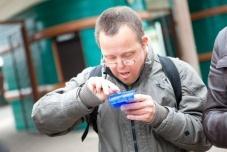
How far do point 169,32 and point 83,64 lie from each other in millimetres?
2856

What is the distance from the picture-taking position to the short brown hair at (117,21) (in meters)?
1.63

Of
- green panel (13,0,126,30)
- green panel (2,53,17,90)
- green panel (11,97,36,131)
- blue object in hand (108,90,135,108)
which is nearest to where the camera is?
blue object in hand (108,90,135,108)

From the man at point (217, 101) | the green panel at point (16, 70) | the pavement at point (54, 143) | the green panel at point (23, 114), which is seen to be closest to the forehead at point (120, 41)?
the man at point (217, 101)

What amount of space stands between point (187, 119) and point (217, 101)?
0.15 meters

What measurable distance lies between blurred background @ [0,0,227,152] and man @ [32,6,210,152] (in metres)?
5.32

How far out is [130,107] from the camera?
153 centimetres

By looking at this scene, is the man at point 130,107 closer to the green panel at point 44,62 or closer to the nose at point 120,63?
the nose at point 120,63

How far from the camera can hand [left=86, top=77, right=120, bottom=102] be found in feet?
5.12

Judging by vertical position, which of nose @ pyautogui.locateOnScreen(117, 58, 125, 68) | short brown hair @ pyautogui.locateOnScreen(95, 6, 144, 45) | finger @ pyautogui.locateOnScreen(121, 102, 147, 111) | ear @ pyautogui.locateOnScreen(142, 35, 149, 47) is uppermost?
short brown hair @ pyautogui.locateOnScreen(95, 6, 144, 45)

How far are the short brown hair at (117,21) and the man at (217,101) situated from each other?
13.1 inches

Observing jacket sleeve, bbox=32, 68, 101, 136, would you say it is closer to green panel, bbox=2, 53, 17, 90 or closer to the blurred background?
the blurred background

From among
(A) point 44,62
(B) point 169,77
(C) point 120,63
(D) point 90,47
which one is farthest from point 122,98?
(A) point 44,62

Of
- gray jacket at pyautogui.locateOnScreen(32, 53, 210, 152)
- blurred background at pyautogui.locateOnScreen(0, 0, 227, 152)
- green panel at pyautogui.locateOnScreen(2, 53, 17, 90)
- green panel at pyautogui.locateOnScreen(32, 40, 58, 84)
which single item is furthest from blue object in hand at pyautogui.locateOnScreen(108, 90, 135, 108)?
green panel at pyautogui.locateOnScreen(2, 53, 17, 90)

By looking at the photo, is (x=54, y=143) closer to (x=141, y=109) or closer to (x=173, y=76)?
(x=173, y=76)
